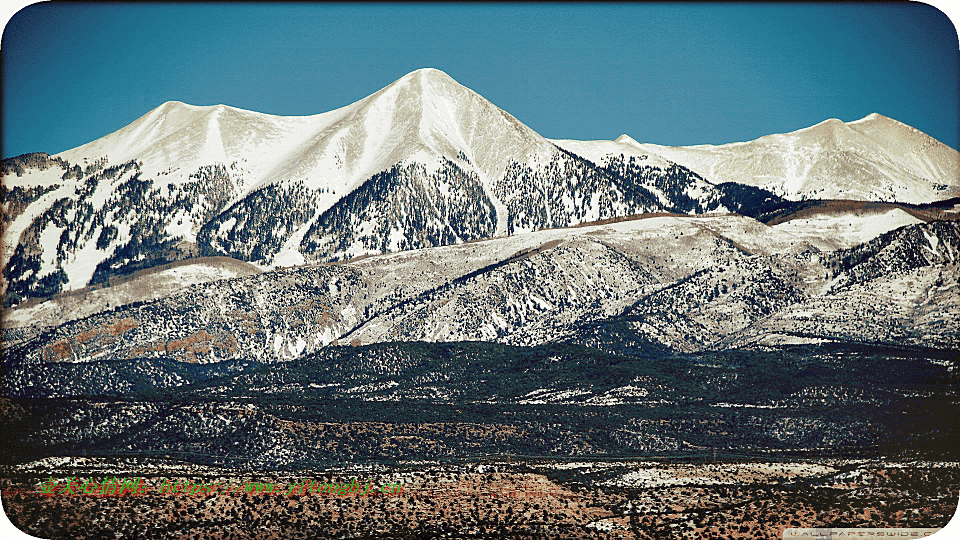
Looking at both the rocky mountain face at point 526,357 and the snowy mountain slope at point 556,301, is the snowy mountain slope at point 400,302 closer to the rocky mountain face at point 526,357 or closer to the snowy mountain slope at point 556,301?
Answer: the snowy mountain slope at point 556,301

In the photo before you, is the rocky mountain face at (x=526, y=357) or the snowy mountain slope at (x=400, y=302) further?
the snowy mountain slope at (x=400, y=302)

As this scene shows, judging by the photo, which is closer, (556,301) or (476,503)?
(476,503)

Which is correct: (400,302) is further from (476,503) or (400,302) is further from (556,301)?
(476,503)

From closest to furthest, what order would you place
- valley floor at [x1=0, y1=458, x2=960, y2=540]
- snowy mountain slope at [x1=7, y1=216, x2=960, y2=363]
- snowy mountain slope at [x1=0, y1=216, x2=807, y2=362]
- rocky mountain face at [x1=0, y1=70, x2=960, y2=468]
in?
valley floor at [x1=0, y1=458, x2=960, y2=540], rocky mountain face at [x1=0, y1=70, x2=960, y2=468], snowy mountain slope at [x1=7, y1=216, x2=960, y2=363], snowy mountain slope at [x1=0, y1=216, x2=807, y2=362]

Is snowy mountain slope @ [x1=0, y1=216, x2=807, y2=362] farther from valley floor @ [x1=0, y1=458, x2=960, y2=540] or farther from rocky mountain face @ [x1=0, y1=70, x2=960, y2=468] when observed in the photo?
valley floor @ [x1=0, y1=458, x2=960, y2=540]

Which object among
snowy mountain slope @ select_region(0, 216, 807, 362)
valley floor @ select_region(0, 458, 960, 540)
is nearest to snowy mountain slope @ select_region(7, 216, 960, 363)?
snowy mountain slope @ select_region(0, 216, 807, 362)

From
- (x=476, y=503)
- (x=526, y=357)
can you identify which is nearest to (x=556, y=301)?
(x=526, y=357)

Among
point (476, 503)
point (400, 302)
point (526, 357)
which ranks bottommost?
point (476, 503)

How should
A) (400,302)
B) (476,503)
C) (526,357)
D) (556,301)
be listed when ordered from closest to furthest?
1. (476,503)
2. (526,357)
3. (556,301)
4. (400,302)

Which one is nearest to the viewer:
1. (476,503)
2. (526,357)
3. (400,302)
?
(476,503)

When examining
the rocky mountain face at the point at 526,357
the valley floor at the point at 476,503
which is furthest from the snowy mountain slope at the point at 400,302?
the valley floor at the point at 476,503
